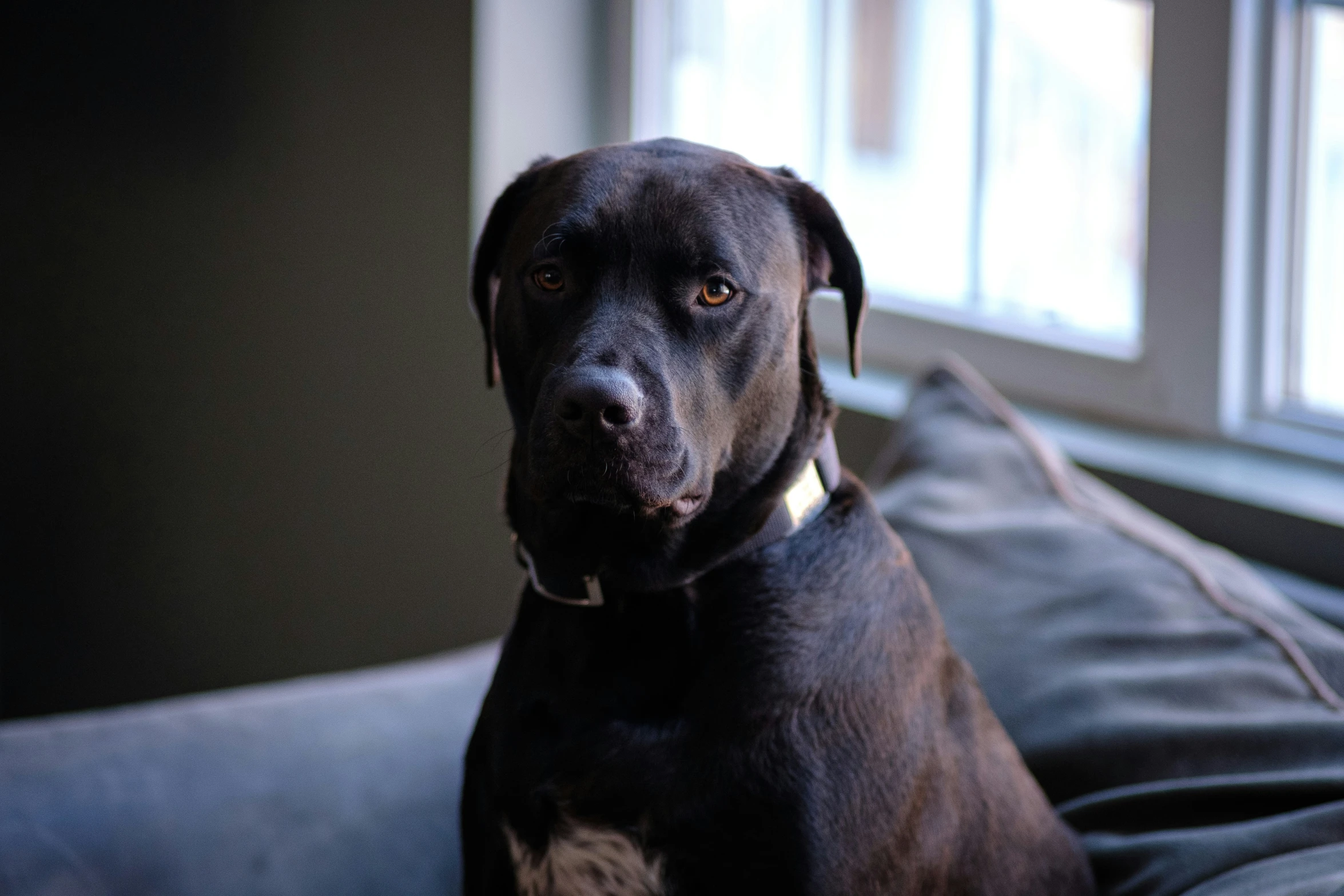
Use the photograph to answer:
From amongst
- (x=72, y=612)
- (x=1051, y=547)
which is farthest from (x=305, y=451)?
(x=1051, y=547)

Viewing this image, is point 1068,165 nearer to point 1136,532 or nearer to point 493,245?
point 1136,532

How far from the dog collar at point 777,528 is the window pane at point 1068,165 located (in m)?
1.04

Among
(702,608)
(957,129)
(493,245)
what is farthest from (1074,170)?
(702,608)

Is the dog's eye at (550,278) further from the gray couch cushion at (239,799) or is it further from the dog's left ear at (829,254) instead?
the gray couch cushion at (239,799)

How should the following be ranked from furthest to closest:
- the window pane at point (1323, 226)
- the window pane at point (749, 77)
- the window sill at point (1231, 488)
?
the window pane at point (749, 77), the window pane at point (1323, 226), the window sill at point (1231, 488)

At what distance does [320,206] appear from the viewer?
2.77m

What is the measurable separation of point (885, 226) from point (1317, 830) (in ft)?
5.14

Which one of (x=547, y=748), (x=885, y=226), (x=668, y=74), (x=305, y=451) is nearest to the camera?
(x=547, y=748)

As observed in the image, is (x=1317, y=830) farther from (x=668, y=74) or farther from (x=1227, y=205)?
(x=668, y=74)

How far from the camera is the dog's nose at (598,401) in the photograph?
3.24ft

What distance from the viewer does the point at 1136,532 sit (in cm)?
152

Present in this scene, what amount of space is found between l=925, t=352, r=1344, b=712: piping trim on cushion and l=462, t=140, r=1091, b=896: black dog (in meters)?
0.33

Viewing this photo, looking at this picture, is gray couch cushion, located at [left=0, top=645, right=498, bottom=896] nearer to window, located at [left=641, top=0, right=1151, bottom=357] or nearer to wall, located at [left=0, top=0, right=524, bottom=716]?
wall, located at [left=0, top=0, right=524, bottom=716]

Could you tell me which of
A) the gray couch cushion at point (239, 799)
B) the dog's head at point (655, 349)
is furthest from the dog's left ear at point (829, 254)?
the gray couch cushion at point (239, 799)
